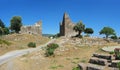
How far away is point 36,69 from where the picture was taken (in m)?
22.8

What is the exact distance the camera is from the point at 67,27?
8375cm

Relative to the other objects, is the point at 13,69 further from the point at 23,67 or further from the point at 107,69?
the point at 107,69

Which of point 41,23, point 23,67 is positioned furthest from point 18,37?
point 23,67

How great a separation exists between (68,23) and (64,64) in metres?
61.1

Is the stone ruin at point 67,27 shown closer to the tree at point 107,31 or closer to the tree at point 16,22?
the tree at point 107,31

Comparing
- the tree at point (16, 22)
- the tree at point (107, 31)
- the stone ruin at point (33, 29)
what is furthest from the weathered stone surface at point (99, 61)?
the tree at point (16, 22)

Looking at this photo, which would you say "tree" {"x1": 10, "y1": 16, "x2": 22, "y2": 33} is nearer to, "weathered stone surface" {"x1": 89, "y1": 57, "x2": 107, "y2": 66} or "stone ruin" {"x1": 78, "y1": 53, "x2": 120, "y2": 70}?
"stone ruin" {"x1": 78, "y1": 53, "x2": 120, "y2": 70}

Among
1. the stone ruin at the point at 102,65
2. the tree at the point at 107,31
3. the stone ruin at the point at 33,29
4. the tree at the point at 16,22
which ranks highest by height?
the tree at the point at 16,22

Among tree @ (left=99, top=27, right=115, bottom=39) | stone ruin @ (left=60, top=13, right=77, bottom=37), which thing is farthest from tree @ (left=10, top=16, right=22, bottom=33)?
tree @ (left=99, top=27, right=115, bottom=39)

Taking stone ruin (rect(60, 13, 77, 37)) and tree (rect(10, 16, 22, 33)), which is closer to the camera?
stone ruin (rect(60, 13, 77, 37))

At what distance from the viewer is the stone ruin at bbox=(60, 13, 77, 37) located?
274 ft

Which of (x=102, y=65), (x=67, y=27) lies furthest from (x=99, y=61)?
(x=67, y=27)

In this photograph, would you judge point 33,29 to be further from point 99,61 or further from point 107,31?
point 99,61

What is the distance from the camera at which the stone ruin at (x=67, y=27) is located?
274 ft
